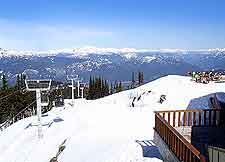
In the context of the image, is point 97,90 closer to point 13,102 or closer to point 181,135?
point 13,102

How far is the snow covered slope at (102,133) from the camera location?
571 inches

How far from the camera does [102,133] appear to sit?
713 inches

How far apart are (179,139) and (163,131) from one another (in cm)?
186

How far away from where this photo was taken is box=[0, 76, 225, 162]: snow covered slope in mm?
14500

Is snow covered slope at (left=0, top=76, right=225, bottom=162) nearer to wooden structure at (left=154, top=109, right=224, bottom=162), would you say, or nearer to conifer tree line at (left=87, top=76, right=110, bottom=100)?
wooden structure at (left=154, top=109, right=224, bottom=162)

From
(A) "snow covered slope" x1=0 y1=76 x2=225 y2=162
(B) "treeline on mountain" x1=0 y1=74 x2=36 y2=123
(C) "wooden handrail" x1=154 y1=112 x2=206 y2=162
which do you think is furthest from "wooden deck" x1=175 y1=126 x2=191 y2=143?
(B) "treeline on mountain" x1=0 y1=74 x2=36 y2=123

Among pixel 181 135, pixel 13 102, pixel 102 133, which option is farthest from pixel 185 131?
pixel 13 102

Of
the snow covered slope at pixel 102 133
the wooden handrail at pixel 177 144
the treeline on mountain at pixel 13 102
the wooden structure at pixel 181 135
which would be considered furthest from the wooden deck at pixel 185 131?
the treeline on mountain at pixel 13 102

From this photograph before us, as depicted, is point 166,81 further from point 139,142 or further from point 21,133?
point 139,142

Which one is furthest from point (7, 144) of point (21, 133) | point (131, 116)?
point (131, 116)

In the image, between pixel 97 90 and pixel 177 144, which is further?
pixel 97 90

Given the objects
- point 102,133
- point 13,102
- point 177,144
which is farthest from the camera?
point 13,102

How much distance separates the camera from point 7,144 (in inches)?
858

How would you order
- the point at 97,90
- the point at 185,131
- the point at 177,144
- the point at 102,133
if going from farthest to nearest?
the point at 97,90 → the point at 102,133 → the point at 185,131 → the point at 177,144
